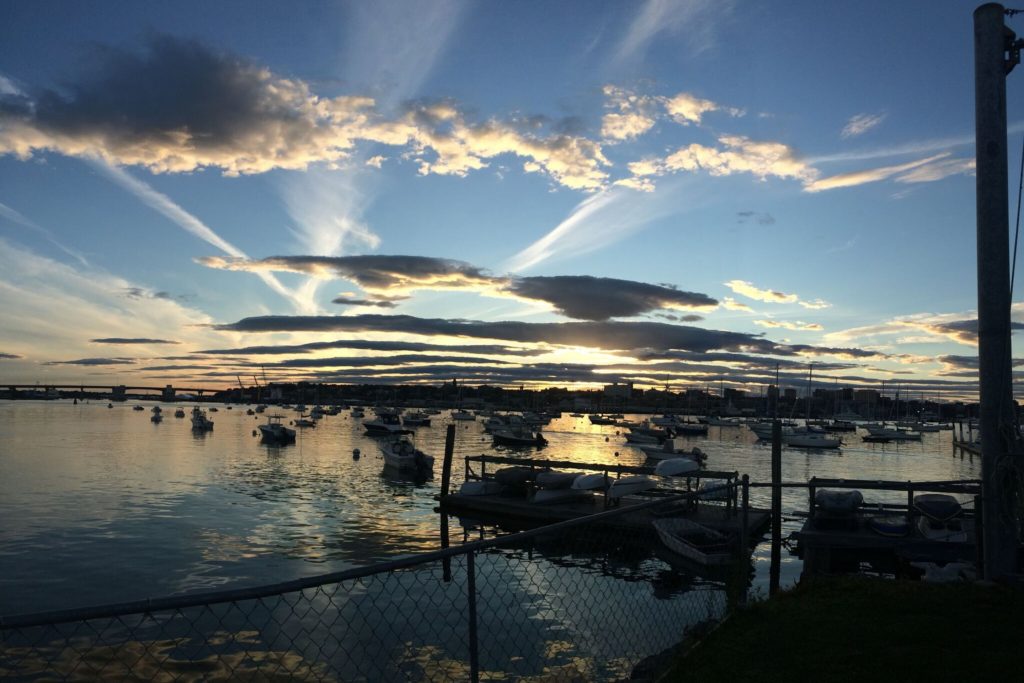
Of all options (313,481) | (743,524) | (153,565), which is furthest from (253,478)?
(743,524)

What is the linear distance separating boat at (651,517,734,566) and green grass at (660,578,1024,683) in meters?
11.4

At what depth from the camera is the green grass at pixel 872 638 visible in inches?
301

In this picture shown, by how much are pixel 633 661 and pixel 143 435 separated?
100 m

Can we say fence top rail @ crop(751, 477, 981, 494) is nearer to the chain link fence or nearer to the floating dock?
the chain link fence

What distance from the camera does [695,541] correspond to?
23.9 meters

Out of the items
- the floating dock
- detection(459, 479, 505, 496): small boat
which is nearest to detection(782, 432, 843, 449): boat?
the floating dock

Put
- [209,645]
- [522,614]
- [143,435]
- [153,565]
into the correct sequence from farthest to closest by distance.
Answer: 1. [143,435]
2. [153,565]
3. [522,614]
4. [209,645]

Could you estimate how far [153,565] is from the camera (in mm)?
24188

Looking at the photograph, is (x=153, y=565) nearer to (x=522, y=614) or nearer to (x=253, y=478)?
(x=522, y=614)

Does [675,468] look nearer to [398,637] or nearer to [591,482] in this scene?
[591,482]

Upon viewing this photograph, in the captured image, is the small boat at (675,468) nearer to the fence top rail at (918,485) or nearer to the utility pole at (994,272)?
the fence top rail at (918,485)

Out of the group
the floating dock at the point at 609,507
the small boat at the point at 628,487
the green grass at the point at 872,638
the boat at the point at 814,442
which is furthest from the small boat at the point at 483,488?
the boat at the point at 814,442

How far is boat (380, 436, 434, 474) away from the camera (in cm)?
5366

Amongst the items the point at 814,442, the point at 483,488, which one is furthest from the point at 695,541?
the point at 814,442
